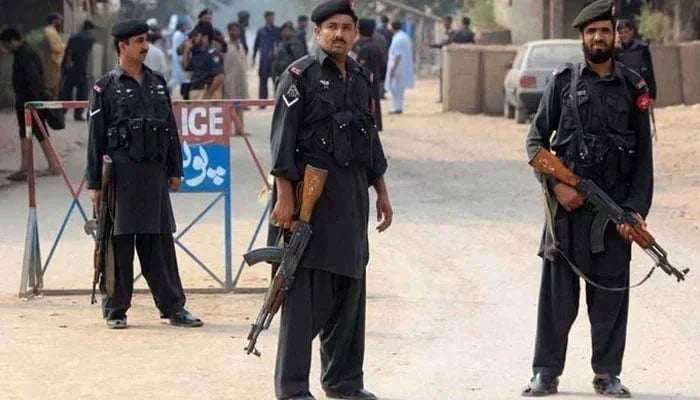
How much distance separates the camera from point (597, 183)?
7.29 metres

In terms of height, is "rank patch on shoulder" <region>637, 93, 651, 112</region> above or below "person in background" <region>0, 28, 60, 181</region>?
above

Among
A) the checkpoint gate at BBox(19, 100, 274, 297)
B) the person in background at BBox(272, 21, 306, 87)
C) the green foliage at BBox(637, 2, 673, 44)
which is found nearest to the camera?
the checkpoint gate at BBox(19, 100, 274, 297)

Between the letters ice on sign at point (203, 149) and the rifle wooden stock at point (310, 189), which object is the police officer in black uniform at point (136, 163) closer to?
the letters ice on sign at point (203, 149)

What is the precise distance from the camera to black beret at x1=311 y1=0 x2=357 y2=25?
6973mm

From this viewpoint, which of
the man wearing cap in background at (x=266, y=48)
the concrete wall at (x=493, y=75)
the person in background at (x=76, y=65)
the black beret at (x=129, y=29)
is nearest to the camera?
the black beret at (x=129, y=29)

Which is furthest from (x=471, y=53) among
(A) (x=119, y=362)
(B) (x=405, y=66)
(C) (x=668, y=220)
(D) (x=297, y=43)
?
(A) (x=119, y=362)

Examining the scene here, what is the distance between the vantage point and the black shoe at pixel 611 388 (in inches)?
290

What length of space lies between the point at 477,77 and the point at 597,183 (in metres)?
22.8

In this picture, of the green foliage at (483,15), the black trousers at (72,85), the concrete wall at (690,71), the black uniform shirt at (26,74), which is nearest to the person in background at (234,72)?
the black trousers at (72,85)

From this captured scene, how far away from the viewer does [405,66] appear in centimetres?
3112

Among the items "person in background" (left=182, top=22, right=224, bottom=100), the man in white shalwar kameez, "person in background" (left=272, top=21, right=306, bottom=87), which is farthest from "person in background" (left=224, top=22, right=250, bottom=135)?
the man in white shalwar kameez

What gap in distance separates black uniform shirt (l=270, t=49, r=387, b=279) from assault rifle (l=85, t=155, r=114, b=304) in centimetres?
240

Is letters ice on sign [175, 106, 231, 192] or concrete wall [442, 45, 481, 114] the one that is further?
concrete wall [442, 45, 481, 114]

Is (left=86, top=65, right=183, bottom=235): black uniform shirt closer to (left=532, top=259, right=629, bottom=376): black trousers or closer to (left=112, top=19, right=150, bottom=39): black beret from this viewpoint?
(left=112, top=19, right=150, bottom=39): black beret
